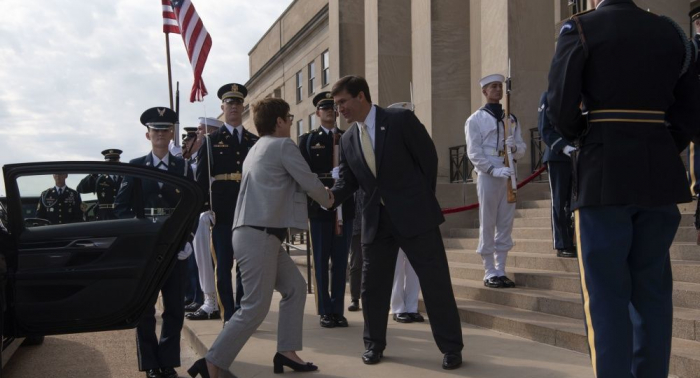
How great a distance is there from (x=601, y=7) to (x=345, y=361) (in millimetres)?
3318

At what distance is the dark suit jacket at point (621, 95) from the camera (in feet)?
11.5

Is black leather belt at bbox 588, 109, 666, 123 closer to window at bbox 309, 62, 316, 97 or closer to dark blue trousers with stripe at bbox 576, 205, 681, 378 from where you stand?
dark blue trousers with stripe at bbox 576, 205, 681, 378

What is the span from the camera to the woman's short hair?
5395 millimetres

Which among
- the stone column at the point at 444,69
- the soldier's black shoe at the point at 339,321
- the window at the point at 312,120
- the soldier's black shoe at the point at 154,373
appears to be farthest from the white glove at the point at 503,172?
the window at the point at 312,120

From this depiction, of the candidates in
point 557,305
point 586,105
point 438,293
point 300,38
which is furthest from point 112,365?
point 300,38

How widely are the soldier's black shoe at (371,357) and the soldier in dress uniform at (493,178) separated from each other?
2534 mm

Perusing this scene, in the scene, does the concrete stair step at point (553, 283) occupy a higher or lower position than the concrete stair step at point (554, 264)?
lower

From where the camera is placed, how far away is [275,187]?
17.1 ft

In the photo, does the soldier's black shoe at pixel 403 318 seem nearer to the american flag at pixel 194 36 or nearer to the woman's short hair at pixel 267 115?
the woman's short hair at pixel 267 115

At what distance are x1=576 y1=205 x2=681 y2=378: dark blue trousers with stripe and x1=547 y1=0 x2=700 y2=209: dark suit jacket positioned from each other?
10 cm

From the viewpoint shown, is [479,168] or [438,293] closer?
[438,293]

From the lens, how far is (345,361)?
580 centimetres

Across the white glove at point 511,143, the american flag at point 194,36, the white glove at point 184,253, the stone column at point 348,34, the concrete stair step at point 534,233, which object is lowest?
the concrete stair step at point 534,233

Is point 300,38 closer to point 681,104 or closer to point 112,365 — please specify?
point 112,365
